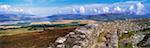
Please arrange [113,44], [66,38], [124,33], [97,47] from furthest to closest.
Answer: [124,33] < [113,44] < [97,47] < [66,38]

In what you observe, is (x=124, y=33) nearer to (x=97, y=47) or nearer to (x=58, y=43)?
(x=97, y=47)

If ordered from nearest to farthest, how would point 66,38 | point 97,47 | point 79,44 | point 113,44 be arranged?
point 79,44, point 66,38, point 97,47, point 113,44

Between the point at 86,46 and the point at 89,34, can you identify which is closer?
the point at 86,46

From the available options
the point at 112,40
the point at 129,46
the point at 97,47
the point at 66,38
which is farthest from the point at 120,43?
the point at 66,38

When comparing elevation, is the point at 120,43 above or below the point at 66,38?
below

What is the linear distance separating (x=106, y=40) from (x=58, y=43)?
29.5ft

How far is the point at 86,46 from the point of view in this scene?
24.3 metres

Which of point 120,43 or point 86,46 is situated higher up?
point 86,46

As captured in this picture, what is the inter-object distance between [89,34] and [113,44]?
216 inches

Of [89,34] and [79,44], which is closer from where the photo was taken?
[79,44]

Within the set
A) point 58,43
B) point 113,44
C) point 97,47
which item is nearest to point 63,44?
point 58,43

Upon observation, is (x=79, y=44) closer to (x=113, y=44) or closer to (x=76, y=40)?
(x=76, y=40)

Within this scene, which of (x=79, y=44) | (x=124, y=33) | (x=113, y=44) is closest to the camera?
(x=79, y=44)

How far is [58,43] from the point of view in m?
24.3
